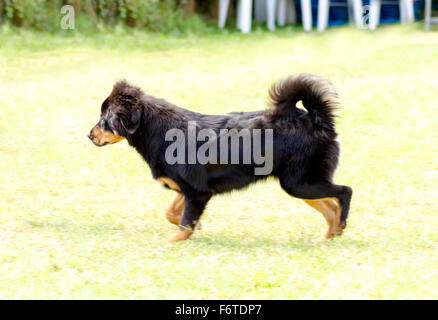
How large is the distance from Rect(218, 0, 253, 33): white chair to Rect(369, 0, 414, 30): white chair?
2672mm

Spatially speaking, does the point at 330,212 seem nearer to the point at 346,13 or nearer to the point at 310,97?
the point at 310,97

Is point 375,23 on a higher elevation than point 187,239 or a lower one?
higher

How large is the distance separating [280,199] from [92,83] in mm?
5037

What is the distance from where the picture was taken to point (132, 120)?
5.44 meters

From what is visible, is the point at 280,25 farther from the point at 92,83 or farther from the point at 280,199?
the point at 280,199

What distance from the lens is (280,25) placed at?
1603cm

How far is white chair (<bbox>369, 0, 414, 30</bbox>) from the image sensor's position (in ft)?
50.0

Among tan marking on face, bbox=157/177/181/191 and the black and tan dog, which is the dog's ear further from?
tan marking on face, bbox=157/177/181/191

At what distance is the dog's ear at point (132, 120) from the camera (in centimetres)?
544

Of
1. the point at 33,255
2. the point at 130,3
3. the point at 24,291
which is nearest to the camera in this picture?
the point at 24,291

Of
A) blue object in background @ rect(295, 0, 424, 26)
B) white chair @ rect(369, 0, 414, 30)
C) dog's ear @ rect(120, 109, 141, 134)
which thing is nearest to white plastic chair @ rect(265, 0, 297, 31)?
blue object in background @ rect(295, 0, 424, 26)

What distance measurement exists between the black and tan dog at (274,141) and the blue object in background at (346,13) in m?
10.7

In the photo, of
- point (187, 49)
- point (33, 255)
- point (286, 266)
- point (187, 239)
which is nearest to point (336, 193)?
point (286, 266)

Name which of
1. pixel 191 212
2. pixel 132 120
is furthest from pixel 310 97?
pixel 132 120
